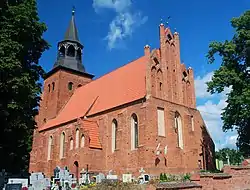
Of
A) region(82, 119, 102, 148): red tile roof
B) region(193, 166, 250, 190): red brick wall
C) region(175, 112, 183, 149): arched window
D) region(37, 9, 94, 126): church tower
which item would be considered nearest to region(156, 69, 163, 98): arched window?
region(175, 112, 183, 149): arched window

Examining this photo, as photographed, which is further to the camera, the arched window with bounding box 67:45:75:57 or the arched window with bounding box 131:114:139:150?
the arched window with bounding box 67:45:75:57

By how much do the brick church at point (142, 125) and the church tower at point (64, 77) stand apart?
5146 mm

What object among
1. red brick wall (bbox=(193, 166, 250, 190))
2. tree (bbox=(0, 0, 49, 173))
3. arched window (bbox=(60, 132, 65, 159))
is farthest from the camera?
arched window (bbox=(60, 132, 65, 159))

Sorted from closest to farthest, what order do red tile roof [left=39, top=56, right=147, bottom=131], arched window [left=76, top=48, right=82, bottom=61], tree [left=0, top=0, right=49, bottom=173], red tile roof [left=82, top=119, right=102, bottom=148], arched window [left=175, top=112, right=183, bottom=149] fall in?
1. tree [left=0, top=0, right=49, bottom=173]
2. arched window [left=175, top=112, right=183, bottom=149]
3. red tile roof [left=82, top=119, right=102, bottom=148]
4. red tile roof [left=39, top=56, right=147, bottom=131]
5. arched window [left=76, top=48, right=82, bottom=61]

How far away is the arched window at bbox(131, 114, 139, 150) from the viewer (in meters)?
21.5

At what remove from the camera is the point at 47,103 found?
36.2m

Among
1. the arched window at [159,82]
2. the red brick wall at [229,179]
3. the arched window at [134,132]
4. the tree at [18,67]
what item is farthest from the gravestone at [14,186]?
the arched window at [159,82]

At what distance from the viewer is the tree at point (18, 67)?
545 inches

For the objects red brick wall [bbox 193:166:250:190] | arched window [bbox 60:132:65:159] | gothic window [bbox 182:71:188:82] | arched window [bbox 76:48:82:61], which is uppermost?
arched window [bbox 76:48:82:61]

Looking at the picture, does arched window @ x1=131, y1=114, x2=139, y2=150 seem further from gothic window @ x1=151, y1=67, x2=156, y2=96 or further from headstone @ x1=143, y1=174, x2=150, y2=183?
headstone @ x1=143, y1=174, x2=150, y2=183

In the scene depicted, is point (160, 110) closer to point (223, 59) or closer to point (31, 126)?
point (223, 59)

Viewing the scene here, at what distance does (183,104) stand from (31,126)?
13291mm

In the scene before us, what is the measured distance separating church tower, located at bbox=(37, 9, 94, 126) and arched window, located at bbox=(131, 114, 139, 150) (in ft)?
49.6

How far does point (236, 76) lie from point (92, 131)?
42.7ft
